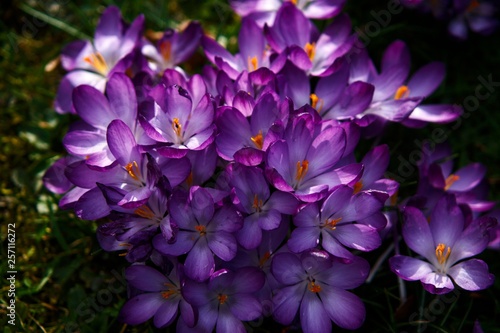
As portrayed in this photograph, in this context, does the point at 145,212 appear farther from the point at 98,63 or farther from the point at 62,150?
the point at 62,150

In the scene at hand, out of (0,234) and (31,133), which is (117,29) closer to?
(31,133)

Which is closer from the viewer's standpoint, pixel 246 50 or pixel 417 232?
pixel 417 232

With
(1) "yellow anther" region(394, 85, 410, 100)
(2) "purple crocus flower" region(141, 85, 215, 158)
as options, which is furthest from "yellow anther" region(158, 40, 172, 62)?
(1) "yellow anther" region(394, 85, 410, 100)

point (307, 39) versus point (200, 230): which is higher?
point (307, 39)

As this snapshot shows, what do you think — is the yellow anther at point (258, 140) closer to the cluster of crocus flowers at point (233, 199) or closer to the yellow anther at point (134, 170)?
the cluster of crocus flowers at point (233, 199)

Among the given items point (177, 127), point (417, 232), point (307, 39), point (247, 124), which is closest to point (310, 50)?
point (307, 39)

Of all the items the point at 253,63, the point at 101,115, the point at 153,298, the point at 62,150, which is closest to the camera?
the point at 153,298
